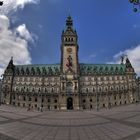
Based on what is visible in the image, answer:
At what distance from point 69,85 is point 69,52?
2289 cm

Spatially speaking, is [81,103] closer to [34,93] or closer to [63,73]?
[63,73]

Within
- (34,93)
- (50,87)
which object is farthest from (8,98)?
(50,87)

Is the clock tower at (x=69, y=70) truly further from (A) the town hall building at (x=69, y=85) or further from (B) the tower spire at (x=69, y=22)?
(B) the tower spire at (x=69, y=22)

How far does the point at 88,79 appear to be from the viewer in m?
114

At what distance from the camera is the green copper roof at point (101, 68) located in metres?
119

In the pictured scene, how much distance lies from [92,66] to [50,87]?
3766 centimetres

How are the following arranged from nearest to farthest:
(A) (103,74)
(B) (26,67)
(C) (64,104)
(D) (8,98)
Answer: (C) (64,104) < (D) (8,98) < (A) (103,74) < (B) (26,67)

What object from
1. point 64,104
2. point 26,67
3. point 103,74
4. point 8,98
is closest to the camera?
point 64,104

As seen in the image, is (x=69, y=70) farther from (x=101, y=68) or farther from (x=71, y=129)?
(x=71, y=129)

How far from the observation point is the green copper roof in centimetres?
11869

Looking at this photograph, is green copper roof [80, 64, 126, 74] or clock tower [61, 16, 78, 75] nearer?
clock tower [61, 16, 78, 75]

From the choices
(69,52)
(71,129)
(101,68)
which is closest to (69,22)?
(69,52)

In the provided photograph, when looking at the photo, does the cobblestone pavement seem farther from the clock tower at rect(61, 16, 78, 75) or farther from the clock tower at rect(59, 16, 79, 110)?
the clock tower at rect(61, 16, 78, 75)

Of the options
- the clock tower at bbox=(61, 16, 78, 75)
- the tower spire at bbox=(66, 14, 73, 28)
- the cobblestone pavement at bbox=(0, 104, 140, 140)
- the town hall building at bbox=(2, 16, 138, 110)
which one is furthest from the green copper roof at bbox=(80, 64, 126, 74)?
the cobblestone pavement at bbox=(0, 104, 140, 140)
